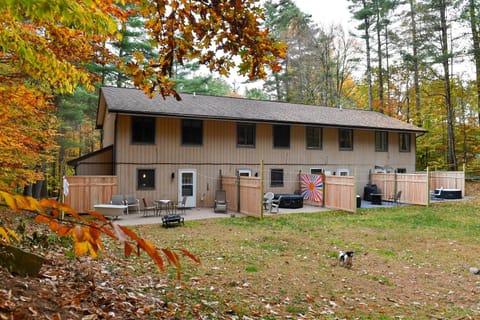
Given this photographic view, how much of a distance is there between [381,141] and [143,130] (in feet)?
49.9

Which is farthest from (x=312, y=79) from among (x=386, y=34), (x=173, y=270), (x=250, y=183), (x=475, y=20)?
(x=173, y=270)

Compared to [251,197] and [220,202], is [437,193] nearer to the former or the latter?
[251,197]

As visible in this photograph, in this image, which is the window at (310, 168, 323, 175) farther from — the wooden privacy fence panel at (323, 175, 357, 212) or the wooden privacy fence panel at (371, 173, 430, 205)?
the wooden privacy fence panel at (371, 173, 430, 205)

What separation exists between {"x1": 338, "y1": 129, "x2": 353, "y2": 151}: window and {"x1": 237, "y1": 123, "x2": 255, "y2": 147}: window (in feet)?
19.3

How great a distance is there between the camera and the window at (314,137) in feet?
62.0

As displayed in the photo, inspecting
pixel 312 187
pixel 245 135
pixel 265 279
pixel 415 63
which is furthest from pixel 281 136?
pixel 415 63

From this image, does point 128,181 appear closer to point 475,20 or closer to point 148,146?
point 148,146

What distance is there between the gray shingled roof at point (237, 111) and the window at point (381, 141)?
25.4 inches

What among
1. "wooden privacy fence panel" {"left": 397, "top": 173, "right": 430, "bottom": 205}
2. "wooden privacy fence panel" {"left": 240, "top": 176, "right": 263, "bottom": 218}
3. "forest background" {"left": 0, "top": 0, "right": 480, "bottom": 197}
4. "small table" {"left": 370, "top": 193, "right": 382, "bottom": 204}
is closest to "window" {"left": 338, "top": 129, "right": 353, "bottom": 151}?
"wooden privacy fence panel" {"left": 397, "top": 173, "right": 430, "bottom": 205}

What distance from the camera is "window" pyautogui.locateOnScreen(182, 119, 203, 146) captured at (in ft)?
51.8

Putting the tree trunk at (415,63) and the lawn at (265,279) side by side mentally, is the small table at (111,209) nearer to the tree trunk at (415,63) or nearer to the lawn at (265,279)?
the lawn at (265,279)

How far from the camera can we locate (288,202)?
16094mm

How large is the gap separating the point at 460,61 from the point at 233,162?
1976cm

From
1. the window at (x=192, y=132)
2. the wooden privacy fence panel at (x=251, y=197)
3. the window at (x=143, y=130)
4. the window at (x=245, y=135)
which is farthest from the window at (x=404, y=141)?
the window at (x=143, y=130)
